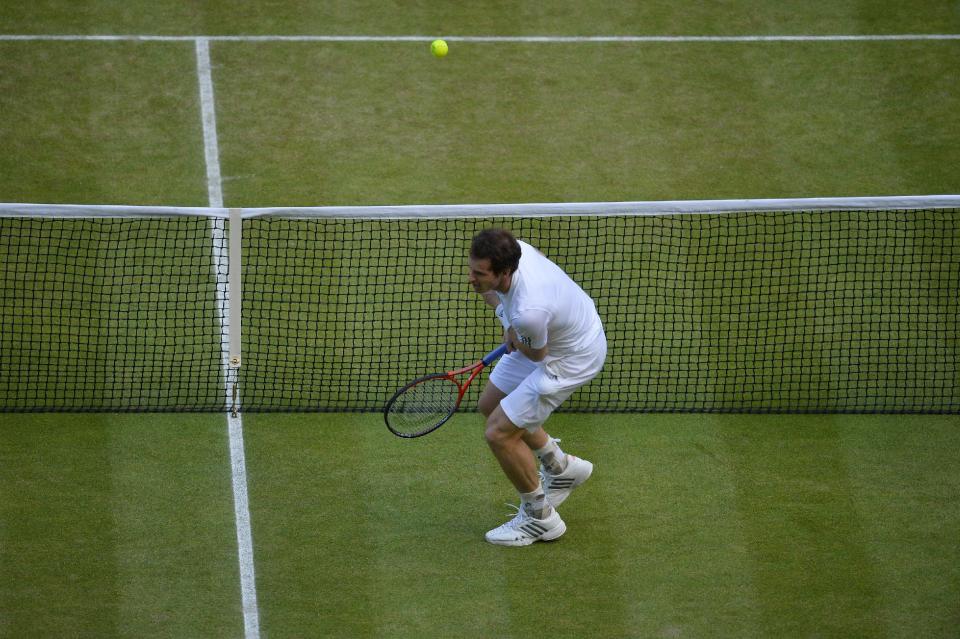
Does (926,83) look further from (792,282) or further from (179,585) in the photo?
(179,585)

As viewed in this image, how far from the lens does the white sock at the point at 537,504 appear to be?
265 inches

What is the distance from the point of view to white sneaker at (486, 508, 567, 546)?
22.5ft

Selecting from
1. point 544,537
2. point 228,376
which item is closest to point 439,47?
point 228,376

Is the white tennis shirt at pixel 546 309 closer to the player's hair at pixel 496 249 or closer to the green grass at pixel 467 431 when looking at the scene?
the player's hair at pixel 496 249

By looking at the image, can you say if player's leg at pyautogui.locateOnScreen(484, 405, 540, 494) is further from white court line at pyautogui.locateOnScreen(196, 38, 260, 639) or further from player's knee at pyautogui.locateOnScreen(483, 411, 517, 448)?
white court line at pyautogui.locateOnScreen(196, 38, 260, 639)

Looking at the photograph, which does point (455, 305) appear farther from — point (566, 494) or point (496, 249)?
point (496, 249)

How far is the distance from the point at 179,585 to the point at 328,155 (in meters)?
5.64

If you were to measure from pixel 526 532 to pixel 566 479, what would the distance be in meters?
0.41

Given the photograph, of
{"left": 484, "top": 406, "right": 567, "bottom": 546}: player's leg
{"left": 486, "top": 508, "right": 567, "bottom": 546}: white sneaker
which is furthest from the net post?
{"left": 486, "top": 508, "right": 567, "bottom": 546}: white sneaker

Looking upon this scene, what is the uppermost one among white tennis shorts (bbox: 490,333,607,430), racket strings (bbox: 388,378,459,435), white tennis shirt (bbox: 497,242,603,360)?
white tennis shirt (bbox: 497,242,603,360)

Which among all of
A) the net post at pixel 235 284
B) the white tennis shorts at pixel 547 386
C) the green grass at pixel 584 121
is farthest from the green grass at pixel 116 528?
the green grass at pixel 584 121

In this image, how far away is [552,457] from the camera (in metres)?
6.90

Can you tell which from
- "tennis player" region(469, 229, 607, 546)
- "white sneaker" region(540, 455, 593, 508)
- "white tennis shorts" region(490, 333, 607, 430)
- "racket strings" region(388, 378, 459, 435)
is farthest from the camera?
"racket strings" region(388, 378, 459, 435)

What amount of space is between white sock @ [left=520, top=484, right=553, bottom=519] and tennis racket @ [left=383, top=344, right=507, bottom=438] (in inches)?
28.0
